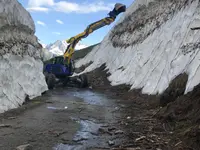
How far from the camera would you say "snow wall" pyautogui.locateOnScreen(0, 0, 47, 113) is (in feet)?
41.1

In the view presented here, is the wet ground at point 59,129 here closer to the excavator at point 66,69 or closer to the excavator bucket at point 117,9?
the excavator at point 66,69

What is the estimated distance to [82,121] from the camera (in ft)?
35.2

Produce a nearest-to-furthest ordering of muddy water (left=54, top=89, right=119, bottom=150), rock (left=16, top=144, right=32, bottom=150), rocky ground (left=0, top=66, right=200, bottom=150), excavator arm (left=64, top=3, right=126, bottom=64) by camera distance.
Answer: rock (left=16, top=144, right=32, bottom=150) → rocky ground (left=0, top=66, right=200, bottom=150) → muddy water (left=54, top=89, right=119, bottom=150) → excavator arm (left=64, top=3, right=126, bottom=64)

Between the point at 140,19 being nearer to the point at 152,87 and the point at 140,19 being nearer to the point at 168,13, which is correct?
the point at 168,13

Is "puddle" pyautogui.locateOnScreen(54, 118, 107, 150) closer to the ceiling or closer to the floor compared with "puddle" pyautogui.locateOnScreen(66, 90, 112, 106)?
closer to the floor

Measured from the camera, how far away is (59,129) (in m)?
9.24

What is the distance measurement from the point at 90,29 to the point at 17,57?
15.7 m

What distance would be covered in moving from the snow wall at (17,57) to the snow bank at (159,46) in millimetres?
6499

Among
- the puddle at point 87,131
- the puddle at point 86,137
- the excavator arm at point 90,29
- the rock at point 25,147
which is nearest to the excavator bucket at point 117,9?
the excavator arm at point 90,29

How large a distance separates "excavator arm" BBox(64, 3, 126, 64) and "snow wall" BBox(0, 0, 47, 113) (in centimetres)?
904

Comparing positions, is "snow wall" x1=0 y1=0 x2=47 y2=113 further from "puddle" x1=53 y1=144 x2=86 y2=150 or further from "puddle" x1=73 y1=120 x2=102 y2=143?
"puddle" x1=53 y1=144 x2=86 y2=150

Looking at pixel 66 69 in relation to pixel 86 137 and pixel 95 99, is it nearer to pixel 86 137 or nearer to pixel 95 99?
pixel 95 99

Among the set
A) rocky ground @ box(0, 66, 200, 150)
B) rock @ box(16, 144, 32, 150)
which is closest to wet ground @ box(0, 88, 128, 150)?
rocky ground @ box(0, 66, 200, 150)

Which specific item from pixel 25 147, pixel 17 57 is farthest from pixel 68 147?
pixel 17 57
